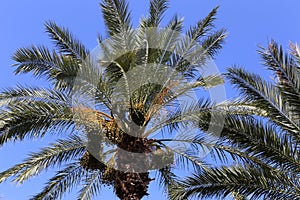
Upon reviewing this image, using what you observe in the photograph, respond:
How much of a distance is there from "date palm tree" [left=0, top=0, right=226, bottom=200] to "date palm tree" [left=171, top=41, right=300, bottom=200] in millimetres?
1729

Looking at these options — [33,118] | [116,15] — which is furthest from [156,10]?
[33,118]

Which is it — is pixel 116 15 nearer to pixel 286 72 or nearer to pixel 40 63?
pixel 40 63

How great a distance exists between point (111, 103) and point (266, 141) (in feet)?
12.5

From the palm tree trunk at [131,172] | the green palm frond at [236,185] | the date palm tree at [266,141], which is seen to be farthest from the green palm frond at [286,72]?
the palm tree trunk at [131,172]

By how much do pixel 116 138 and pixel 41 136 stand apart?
1.88 m

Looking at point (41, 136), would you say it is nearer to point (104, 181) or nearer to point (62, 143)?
point (62, 143)

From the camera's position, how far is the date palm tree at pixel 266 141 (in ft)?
28.5

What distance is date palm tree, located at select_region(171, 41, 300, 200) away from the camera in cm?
870

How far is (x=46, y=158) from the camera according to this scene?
38.8ft

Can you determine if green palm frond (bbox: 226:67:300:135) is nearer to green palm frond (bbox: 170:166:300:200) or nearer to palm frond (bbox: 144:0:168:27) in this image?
green palm frond (bbox: 170:166:300:200)

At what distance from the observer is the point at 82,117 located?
10.5m

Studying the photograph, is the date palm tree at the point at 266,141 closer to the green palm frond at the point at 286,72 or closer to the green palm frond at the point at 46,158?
the green palm frond at the point at 286,72

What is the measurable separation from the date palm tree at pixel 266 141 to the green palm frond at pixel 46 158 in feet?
13.3

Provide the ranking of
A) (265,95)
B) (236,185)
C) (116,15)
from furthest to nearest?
1. (116,15)
2. (265,95)
3. (236,185)
